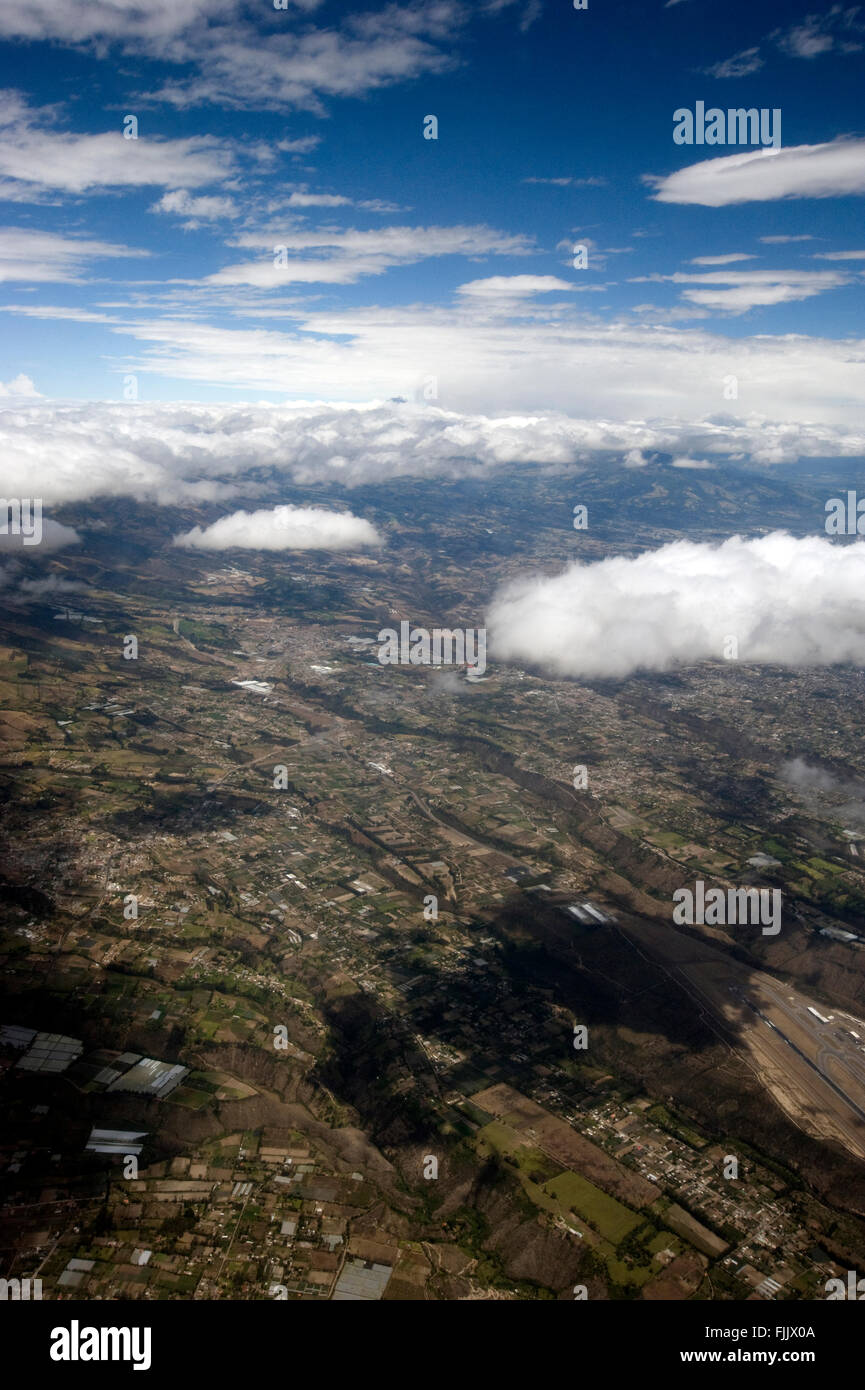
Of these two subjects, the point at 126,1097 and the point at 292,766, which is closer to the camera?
the point at 126,1097

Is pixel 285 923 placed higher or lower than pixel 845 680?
lower

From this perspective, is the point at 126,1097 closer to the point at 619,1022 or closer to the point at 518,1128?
the point at 518,1128

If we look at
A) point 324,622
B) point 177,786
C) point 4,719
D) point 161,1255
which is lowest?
point 161,1255

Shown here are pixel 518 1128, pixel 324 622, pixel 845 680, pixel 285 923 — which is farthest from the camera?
pixel 324 622

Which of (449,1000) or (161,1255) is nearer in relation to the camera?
(161,1255)

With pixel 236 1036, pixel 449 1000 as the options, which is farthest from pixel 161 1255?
pixel 449 1000

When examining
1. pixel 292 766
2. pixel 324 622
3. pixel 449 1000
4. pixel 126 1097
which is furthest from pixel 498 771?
pixel 324 622

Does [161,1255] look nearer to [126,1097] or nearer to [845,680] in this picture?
[126,1097]
